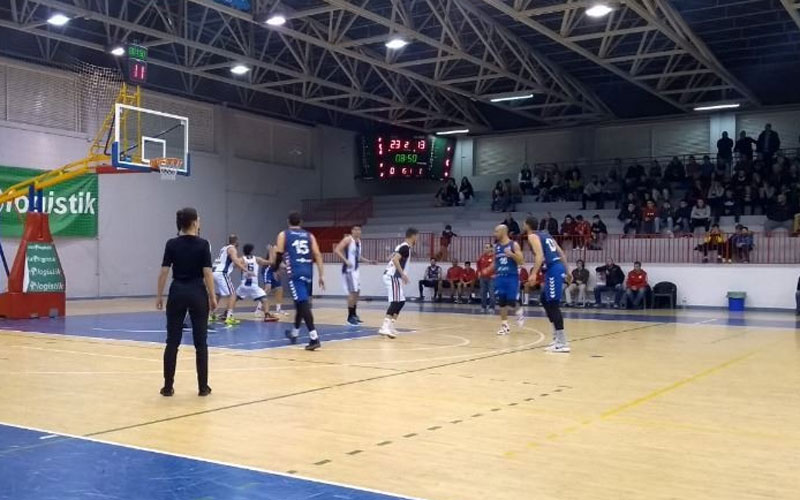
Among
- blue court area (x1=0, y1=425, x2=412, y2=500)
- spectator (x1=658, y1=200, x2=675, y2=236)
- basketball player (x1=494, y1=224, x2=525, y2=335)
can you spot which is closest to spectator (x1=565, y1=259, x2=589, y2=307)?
spectator (x1=658, y1=200, x2=675, y2=236)

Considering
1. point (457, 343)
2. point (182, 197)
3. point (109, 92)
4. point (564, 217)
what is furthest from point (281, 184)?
point (457, 343)

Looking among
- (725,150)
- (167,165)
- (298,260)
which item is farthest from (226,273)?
(725,150)

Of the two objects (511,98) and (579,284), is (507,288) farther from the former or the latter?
(511,98)

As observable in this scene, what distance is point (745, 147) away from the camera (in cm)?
3027

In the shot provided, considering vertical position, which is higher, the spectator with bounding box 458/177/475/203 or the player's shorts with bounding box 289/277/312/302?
the spectator with bounding box 458/177/475/203

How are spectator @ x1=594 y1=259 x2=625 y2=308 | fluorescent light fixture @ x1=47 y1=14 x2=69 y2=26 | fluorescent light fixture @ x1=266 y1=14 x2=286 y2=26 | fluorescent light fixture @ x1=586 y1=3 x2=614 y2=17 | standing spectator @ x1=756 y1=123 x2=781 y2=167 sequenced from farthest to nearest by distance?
standing spectator @ x1=756 y1=123 x2=781 y2=167
spectator @ x1=594 y1=259 x2=625 y2=308
fluorescent light fixture @ x1=47 y1=14 x2=69 y2=26
fluorescent light fixture @ x1=266 y1=14 x2=286 y2=26
fluorescent light fixture @ x1=586 y1=3 x2=614 y2=17

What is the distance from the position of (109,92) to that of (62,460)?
81.1 ft

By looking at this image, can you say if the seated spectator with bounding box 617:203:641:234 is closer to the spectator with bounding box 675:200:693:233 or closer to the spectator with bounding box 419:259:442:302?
the spectator with bounding box 675:200:693:233

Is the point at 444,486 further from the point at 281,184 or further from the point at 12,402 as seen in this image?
the point at 281,184

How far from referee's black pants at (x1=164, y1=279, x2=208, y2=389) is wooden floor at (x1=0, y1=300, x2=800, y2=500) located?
30 centimetres

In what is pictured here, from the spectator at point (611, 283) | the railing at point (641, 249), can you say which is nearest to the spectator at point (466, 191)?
the railing at point (641, 249)

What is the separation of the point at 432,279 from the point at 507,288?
1387 cm

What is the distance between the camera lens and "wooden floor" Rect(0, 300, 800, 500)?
16.8ft

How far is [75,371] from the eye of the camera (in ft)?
31.7
